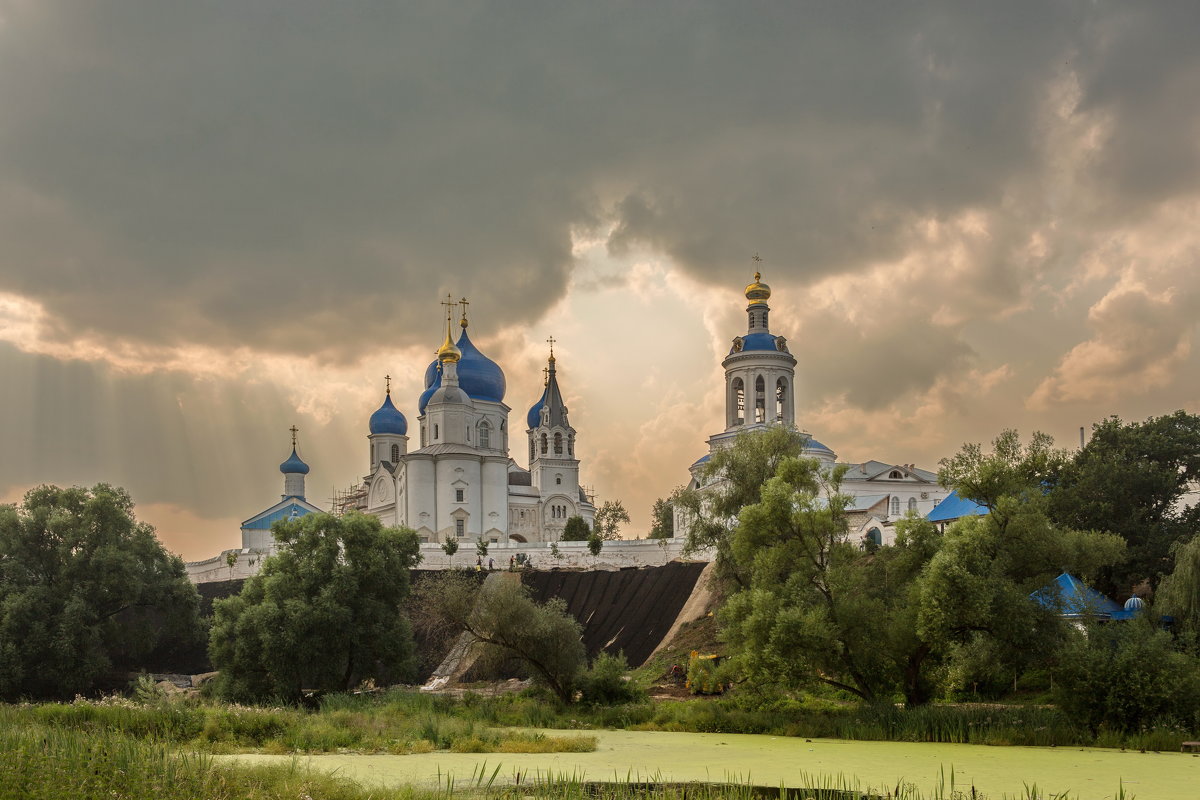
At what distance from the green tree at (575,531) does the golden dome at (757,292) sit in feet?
56.0

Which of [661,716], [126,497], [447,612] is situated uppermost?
[126,497]

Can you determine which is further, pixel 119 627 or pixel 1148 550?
pixel 119 627

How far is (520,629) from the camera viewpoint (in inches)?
1155

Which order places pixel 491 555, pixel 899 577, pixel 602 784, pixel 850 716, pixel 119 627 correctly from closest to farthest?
1. pixel 602 784
2. pixel 850 716
3. pixel 899 577
4. pixel 119 627
5. pixel 491 555

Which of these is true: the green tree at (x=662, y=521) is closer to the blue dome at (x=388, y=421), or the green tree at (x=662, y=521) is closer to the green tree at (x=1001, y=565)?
the blue dome at (x=388, y=421)

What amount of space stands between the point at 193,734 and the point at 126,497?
22.8 m

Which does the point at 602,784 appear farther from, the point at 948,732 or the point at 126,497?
the point at 126,497

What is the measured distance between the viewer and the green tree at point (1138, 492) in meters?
32.3

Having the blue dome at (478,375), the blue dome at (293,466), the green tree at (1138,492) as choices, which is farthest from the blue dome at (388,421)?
the green tree at (1138,492)

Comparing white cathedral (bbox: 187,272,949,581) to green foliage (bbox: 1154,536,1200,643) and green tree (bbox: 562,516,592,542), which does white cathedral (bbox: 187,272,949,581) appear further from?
green foliage (bbox: 1154,536,1200,643)

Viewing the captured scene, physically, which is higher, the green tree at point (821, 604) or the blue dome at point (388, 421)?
the blue dome at point (388, 421)

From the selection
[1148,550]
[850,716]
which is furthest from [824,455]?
[850,716]

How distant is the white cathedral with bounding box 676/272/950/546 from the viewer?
6203 cm

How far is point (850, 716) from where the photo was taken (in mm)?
23641
